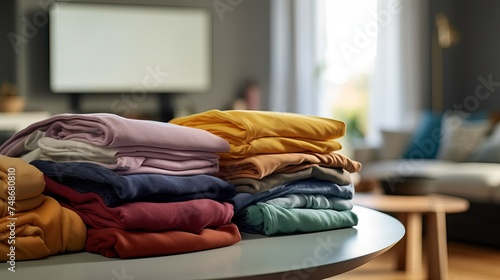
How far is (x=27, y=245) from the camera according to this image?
1049 mm

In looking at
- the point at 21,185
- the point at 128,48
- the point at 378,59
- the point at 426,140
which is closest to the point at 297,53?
the point at 378,59

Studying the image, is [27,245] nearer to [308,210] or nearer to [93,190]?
[93,190]

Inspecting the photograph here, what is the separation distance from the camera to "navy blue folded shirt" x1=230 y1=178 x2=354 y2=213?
1.28 meters

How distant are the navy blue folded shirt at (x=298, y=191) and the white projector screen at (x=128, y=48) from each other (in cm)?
503

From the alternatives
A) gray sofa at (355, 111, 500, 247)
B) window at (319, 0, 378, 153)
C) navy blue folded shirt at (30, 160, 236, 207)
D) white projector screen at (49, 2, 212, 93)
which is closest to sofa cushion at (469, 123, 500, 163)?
gray sofa at (355, 111, 500, 247)

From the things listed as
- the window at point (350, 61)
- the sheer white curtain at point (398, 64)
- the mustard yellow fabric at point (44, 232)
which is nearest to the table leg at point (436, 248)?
the mustard yellow fabric at point (44, 232)

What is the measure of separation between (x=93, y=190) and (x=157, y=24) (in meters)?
5.51

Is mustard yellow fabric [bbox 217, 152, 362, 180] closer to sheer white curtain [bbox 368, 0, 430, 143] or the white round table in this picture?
the white round table

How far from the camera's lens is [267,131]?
4.31 ft

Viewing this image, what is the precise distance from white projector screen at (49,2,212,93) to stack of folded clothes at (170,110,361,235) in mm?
4952

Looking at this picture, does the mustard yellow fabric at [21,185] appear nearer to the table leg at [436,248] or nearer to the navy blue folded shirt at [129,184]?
the navy blue folded shirt at [129,184]

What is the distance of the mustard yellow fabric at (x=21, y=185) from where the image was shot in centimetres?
107

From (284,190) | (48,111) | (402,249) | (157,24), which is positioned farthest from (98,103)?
(284,190)

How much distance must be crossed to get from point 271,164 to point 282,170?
0.17 ft
